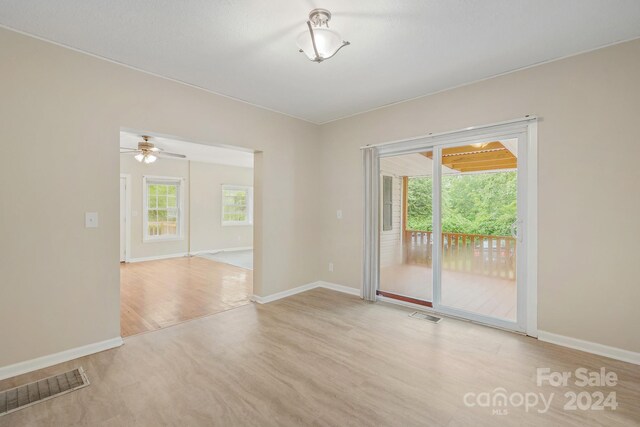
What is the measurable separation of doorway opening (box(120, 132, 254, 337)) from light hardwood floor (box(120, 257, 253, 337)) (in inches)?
0.5

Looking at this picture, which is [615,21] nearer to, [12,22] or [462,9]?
[462,9]

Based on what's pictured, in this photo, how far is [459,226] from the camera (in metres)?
3.62

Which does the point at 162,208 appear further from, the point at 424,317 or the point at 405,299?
the point at 424,317

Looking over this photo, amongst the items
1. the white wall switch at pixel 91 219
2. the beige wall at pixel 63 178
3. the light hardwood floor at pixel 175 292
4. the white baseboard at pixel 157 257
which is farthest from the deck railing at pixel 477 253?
the white baseboard at pixel 157 257

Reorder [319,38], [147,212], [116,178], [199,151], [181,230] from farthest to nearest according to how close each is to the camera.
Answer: [181,230] → [147,212] → [199,151] → [116,178] → [319,38]

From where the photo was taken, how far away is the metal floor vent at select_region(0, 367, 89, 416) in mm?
1984

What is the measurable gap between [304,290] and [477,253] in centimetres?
258

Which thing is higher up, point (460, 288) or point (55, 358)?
point (460, 288)

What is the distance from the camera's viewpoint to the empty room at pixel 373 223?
6.79 ft

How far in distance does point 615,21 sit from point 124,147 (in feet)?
26.0

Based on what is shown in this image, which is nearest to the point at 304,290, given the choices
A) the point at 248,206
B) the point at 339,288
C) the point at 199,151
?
the point at 339,288

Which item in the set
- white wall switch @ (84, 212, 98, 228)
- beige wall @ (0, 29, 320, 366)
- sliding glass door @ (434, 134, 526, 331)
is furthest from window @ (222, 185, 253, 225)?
sliding glass door @ (434, 134, 526, 331)

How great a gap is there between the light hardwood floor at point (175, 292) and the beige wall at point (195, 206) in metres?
0.98

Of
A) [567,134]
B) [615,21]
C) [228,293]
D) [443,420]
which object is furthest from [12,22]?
[567,134]
